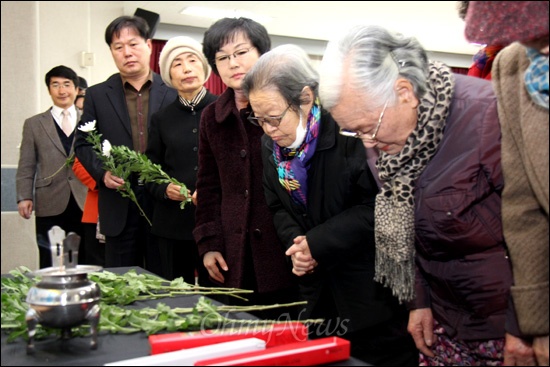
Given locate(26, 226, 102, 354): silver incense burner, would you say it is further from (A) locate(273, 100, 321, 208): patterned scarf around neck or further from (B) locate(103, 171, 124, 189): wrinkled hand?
(B) locate(103, 171, 124, 189): wrinkled hand

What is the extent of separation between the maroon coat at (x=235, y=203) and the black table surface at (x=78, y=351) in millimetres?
947

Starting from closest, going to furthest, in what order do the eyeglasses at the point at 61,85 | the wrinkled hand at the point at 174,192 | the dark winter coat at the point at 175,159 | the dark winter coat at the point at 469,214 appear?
the dark winter coat at the point at 469,214 < the wrinkled hand at the point at 174,192 < the dark winter coat at the point at 175,159 < the eyeglasses at the point at 61,85

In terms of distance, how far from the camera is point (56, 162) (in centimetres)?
332

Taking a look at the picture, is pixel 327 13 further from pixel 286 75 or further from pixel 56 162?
pixel 286 75

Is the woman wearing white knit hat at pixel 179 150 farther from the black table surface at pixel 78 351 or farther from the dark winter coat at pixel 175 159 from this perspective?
the black table surface at pixel 78 351

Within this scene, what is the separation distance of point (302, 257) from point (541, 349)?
789mm

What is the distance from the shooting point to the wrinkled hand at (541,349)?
1.28 metres

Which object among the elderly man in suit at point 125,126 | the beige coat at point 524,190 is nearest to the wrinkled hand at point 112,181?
the elderly man in suit at point 125,126

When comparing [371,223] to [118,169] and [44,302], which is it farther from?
[118,169]

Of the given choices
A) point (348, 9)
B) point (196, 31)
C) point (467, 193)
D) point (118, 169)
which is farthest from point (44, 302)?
point (196, 31)

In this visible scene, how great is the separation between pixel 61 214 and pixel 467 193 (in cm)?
245

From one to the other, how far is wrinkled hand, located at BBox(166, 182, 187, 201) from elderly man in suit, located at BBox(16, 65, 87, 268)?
0.70 meters

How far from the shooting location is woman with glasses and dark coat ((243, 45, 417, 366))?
1870 millimetres

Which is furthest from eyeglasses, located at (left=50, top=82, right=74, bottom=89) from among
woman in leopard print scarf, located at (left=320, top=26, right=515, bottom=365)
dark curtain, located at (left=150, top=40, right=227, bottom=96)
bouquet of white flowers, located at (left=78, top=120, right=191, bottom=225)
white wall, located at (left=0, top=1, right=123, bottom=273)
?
dark curtain, located at (left=150, top=40, right=227, bottom=96)
